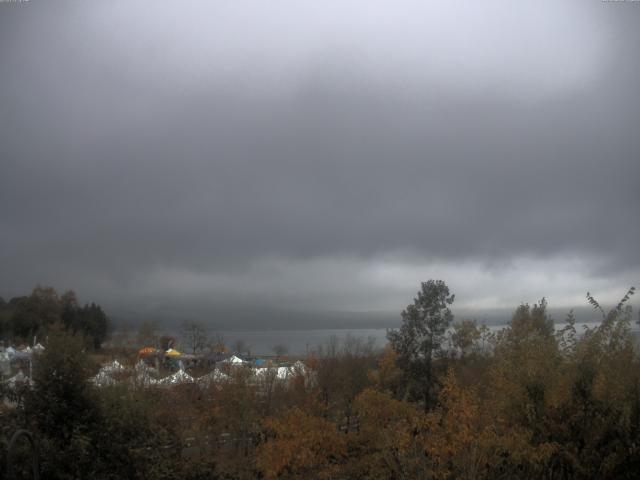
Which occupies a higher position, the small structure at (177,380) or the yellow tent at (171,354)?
the yellow tent at (171,354)

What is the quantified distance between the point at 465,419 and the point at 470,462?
6.26ft

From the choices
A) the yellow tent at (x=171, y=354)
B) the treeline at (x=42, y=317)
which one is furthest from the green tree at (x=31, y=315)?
the yellow tent at (x=171, y=354)

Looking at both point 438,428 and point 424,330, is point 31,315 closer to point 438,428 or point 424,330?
point 424,330

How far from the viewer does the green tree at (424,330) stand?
150 feet

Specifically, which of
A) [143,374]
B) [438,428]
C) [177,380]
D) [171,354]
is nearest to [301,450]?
[438,428]

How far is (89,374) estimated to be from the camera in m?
17.3

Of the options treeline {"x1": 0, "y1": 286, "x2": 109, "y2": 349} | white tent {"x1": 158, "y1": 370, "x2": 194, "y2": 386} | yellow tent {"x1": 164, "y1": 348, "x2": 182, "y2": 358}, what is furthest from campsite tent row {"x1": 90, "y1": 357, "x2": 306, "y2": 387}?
treeline {"x1": 0, "y1": 286, "x2": 109, "y2": 349}

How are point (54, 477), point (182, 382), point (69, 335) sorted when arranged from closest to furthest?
1. point (54, 477)
2. point (69, 335)
3. point (182, 382)

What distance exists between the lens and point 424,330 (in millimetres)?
46500

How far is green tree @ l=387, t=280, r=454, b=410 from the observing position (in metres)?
45.8

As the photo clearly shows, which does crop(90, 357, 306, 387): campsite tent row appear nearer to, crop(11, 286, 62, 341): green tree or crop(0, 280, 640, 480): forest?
crop(0, 280, 640, 480): forest

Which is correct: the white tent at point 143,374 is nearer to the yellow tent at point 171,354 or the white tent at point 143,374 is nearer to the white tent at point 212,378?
the white tent at point 212,378

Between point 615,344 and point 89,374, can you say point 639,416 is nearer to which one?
point 615,344

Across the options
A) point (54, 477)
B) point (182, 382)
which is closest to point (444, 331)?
point (182, 382)
